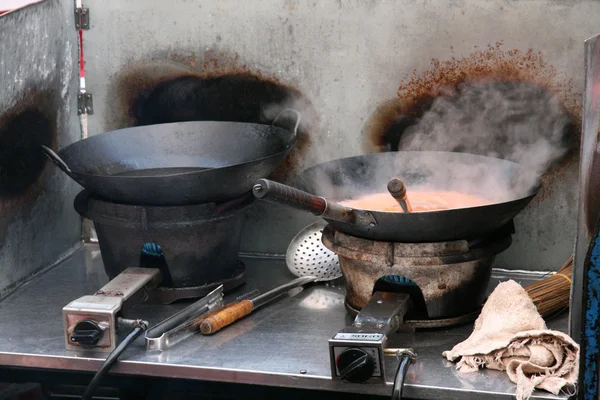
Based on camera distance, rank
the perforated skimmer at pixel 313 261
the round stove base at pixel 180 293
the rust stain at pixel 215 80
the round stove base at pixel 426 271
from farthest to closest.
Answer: the rust stain at pixel 215 80
the perforated skimmer at pixel 313 261
the round stove base at pixel 180 293
the round stove base at pixel 426 271

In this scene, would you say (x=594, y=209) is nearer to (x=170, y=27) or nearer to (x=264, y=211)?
(x=264, y=211)

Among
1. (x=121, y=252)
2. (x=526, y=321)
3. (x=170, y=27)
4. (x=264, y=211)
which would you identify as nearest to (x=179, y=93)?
(x=170, y=27)

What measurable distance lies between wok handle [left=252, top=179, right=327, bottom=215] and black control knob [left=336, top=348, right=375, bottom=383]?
1.22 feet

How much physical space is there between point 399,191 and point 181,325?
75cm

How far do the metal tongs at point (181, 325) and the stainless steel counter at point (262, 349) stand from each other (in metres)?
0.03

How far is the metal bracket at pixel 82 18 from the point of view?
10.8ft

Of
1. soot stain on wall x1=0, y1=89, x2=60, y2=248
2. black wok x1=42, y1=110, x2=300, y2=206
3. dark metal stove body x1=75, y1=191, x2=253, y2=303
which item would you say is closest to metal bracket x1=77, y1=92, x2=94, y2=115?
soot stain on wall x1=0, y1=89, x2=60, y2=248

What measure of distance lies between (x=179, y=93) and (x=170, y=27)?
0.25 metres

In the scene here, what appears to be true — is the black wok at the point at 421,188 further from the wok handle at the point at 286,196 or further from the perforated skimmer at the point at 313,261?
the perforated skimmer at the point at 313,261

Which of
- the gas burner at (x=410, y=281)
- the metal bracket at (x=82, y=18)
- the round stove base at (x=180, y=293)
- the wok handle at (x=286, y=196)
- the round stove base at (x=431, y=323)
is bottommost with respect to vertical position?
the round stove base at (x=431, y=323)

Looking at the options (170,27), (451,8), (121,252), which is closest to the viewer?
(121,252)

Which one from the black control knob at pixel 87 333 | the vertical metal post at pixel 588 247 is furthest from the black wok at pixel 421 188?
the black control knob at pixel 87 333

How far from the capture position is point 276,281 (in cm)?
308

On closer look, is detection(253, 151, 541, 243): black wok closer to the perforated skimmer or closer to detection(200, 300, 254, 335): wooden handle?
the perforated skimmer
